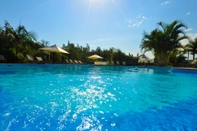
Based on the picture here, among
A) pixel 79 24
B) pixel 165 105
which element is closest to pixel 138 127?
pixel 165 105

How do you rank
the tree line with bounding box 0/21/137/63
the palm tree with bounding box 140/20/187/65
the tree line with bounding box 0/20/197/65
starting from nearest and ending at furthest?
the tree line with bounding box 0/21/137/63 < the tree line with bounding box 0/20/197/65 < the palm tree with bounding box 140/20/187/65

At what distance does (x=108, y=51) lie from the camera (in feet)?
81.7

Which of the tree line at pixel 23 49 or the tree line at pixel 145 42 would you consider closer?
the tree line at pixel 23 49

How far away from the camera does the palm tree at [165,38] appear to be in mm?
16688

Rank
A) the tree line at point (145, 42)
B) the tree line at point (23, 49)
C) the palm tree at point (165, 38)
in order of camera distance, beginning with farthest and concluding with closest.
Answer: the palm tree at point (165, 38), the tree line at point (145, 42), the tree line at point (23, 49)

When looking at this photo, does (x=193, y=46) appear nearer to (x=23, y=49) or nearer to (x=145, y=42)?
(x=145, y=42)

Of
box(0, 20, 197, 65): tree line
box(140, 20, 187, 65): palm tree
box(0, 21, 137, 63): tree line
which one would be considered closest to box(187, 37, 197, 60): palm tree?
box(0, 20, 197, 65): tree line

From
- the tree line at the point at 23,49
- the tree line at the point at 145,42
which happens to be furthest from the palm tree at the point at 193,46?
the tree line at the point at 23,49

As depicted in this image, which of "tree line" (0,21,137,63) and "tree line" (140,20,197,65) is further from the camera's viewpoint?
"tree line" (140,20,197,65)

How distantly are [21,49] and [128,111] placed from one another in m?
17.8

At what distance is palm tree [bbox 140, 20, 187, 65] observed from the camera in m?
16.7

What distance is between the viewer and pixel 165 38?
16891 millimetres

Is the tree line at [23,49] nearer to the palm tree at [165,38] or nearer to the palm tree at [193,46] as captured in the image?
the palm tree at [165,38]

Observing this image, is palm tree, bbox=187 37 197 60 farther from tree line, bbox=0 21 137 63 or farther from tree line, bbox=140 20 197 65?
tree line, bbox=0 21 137 63
